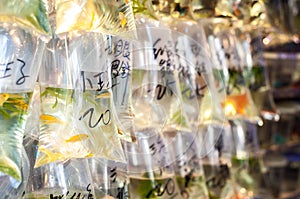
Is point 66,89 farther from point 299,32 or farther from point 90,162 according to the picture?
point 299,32

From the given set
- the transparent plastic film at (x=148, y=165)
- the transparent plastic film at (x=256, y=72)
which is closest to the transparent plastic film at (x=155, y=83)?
the transparent plastic film at (x=148, y=165)

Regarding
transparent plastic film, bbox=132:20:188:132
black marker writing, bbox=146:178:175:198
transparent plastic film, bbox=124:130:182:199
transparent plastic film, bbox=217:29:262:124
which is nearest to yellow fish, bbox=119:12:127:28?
transparent plastic film, bbox=132:20:188:132

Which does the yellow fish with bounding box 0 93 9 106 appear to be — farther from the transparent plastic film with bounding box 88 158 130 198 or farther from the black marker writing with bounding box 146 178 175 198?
the black marker writing with bounding box 146 178 175 198

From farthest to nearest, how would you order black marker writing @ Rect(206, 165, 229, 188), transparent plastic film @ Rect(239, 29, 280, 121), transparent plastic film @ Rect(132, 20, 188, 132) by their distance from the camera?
1. transparent plastic film @ Rect(239, 29, 280, 121)
2. black marker writing @ Rect(206, 165, 229, 188)
3. transparent plastic film @ Rect(132, 20, 188, 132)

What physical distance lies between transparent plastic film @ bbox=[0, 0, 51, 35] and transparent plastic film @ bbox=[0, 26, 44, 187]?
2cm

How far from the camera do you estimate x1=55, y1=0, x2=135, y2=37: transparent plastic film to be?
685 mm

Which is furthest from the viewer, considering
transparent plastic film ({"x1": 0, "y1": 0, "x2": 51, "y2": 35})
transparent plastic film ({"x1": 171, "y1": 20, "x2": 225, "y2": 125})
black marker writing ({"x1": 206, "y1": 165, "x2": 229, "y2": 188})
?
black marker writing ({"x1": 206, "y1": 165, "x2": 229, "y2": 188})

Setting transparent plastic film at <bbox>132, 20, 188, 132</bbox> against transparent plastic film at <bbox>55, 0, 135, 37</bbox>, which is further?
transparent plastic film at <bbox>132, 20, 188, 132</bbox>

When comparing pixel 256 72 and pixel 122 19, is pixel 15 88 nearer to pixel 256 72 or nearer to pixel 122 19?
pixel 122 19

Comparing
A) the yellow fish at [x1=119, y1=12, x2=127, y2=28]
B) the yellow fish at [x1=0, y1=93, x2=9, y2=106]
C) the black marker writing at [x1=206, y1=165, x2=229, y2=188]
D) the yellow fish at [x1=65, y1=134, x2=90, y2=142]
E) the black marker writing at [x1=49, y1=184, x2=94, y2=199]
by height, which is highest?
the yellow fish at [x1=119, y1=12, x2=127, y2=28]

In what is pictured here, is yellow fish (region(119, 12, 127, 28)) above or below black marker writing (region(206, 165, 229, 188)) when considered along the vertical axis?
above

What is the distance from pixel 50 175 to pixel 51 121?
0.08 m

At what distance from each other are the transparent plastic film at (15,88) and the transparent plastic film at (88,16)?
47 millimetres

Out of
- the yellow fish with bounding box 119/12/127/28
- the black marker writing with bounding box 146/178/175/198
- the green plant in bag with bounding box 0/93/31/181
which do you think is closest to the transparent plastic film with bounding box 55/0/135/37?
the yellow fish with bounding box 119/12/127/28
